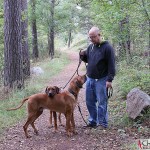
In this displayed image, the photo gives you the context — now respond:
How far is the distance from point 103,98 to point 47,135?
148 centimetres

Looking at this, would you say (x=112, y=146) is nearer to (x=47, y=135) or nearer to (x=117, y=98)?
(x=47, y=135)

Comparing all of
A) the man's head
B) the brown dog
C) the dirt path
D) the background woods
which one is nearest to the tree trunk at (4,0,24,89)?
the background woods

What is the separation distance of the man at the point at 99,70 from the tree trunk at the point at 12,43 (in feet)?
13.4

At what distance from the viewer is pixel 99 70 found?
609cm

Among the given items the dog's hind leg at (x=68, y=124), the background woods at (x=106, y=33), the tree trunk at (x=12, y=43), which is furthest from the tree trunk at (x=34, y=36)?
the dog's hind leg at (x=68, y=124)

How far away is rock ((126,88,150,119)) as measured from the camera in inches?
253

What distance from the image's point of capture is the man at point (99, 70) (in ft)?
19.5

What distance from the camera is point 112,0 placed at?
920cm

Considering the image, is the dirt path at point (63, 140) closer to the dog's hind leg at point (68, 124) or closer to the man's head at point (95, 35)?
the dog's hind leg at point (68, 124)

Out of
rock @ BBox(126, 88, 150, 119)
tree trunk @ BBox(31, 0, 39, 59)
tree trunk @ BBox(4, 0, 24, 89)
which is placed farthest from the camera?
tree trunk @ BBox(31, 0, 39, 59)

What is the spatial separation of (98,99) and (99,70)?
65 centimetres

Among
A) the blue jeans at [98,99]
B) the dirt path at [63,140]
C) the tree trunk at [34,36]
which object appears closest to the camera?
the dirt path at [63,140]

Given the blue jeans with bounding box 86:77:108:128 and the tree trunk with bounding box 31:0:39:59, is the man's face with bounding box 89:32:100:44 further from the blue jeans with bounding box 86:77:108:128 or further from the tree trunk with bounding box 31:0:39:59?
the tree trunk with bounding box 31:0:39:59

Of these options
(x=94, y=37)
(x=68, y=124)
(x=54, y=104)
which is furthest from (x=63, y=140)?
(x=94, y=37)
